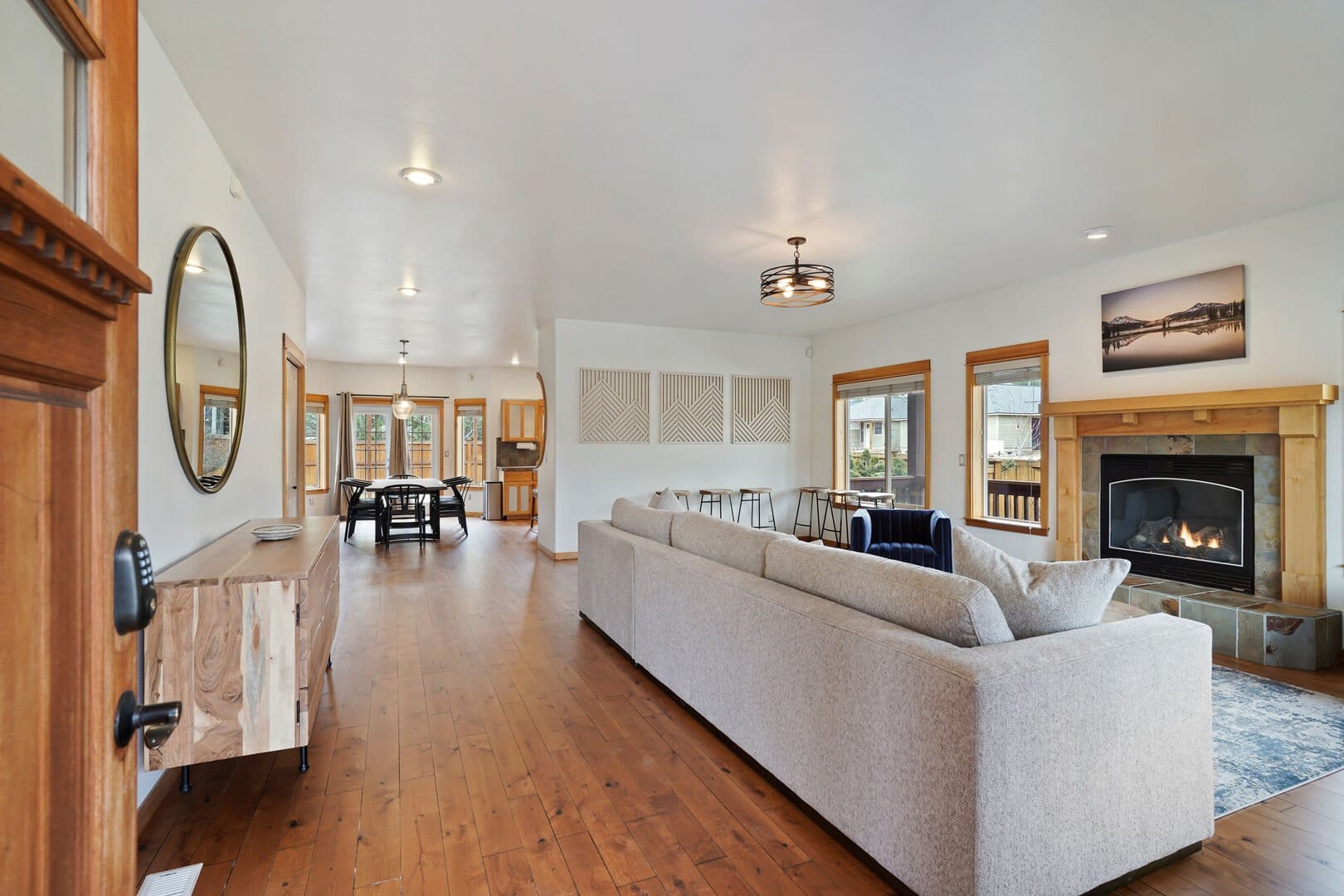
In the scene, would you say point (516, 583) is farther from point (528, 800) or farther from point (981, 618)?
point (981, 618)

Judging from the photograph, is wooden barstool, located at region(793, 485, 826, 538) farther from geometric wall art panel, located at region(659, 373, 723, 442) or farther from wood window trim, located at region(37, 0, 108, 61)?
wood window trim, located at region(37, 0, 108, 61)

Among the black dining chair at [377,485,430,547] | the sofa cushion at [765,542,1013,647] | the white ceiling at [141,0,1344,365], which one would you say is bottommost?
the black dining chair at [377,485,430,547]

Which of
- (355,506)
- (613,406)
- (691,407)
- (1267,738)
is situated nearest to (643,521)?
(1267,738)

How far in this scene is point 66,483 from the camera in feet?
1.90

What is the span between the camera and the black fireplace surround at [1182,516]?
14.5 ft

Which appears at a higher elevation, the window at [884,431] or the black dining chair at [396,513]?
the window at [884,431]

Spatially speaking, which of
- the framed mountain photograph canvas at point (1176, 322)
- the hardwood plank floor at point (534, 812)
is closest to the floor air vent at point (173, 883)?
the hardwood plank floor at point (534, 812)

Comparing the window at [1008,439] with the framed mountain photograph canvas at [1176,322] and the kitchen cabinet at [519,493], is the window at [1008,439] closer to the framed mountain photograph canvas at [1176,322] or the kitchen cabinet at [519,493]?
the framed mountain photograph canvas at [1176,322]

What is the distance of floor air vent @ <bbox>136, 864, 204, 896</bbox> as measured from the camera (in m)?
0.93

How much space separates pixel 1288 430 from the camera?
402 centimetres

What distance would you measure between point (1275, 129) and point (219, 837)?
16.6ft

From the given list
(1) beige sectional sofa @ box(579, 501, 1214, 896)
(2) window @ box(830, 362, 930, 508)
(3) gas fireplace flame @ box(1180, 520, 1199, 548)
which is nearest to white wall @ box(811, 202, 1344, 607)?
(2) window @ box(830, 362, 930, 508)

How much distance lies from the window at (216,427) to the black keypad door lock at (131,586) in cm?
252

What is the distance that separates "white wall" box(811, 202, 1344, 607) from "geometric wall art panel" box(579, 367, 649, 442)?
8.44 ft
